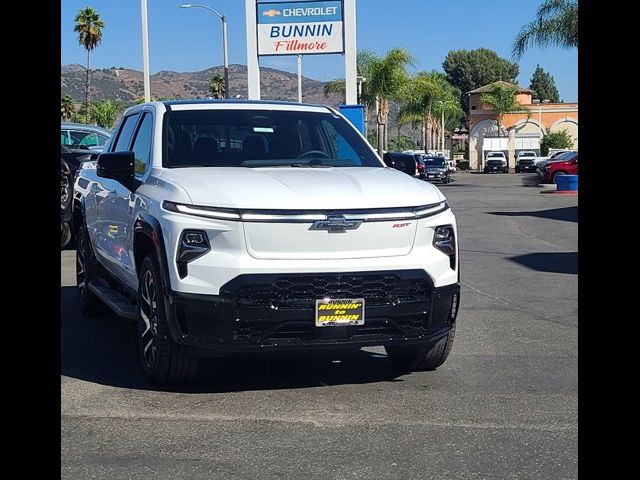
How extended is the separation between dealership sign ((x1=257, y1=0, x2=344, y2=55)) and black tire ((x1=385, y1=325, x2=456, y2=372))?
16272 millimetres

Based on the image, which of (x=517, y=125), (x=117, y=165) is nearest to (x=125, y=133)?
(x=117, y=165)

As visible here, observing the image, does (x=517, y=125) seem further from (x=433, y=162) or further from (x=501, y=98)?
(x=433, y=162)

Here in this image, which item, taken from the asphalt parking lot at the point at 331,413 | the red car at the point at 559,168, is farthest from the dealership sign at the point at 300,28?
the red car at the point at 559,168

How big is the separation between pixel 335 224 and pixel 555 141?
250 ft

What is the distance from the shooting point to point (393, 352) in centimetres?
671

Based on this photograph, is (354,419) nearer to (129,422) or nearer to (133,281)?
(129,422)

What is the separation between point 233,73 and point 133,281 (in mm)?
165975

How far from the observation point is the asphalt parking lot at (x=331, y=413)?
4.71 m

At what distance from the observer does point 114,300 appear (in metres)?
7.58

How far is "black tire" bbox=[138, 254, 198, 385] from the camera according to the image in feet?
19.5

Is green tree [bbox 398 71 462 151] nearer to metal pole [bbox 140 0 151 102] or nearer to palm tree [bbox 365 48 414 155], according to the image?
palm tree [bbox 365 48 414 155]

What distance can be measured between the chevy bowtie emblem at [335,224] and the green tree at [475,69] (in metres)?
114

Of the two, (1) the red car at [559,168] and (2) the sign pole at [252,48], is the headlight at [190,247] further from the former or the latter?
(1) the red car at [559,168]
